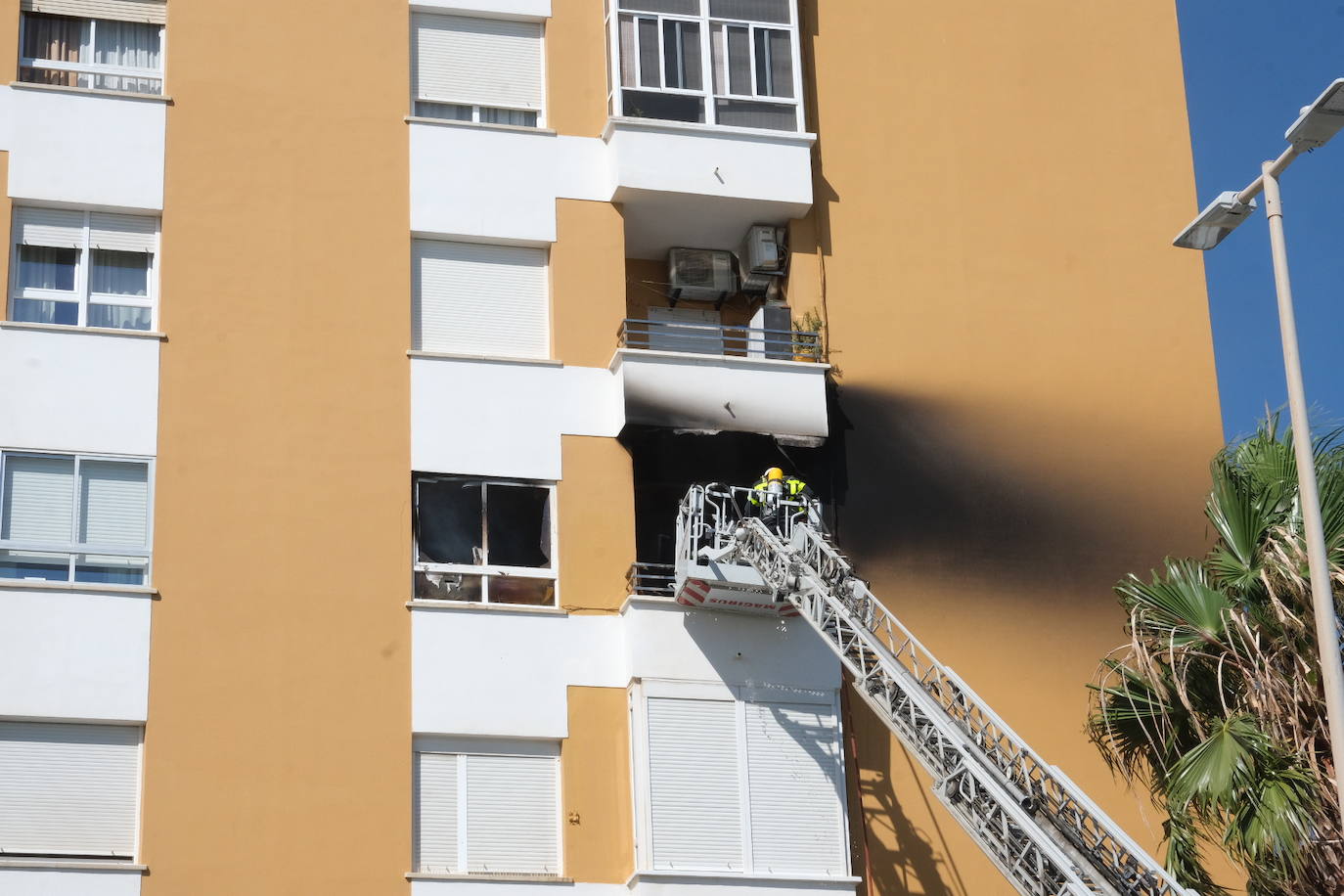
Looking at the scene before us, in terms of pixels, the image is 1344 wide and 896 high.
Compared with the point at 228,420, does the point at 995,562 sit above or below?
below

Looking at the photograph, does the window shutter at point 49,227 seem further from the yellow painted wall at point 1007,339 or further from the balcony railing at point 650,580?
the yellow painted wall at point 1007,339

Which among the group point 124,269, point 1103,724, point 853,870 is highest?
point 124,269

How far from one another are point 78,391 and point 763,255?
9.27m

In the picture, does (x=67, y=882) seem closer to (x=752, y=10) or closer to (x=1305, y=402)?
(x=1305, y=402)

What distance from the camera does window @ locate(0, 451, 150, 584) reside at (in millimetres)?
24109

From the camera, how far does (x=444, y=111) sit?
27641mm

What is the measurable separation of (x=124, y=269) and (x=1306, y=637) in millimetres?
15046

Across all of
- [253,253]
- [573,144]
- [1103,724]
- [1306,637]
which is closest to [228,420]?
[253,253]

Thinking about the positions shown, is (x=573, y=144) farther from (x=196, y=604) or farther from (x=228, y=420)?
(x=196, y=604)

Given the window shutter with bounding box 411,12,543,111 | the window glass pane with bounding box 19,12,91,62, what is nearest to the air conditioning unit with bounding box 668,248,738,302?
the window shutter with bounding box 411,12,543,111

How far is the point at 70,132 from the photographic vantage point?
2589cm

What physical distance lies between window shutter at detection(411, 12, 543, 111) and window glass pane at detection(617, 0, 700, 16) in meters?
1.44

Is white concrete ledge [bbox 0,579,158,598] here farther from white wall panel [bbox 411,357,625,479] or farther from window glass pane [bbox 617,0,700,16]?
window glass pane [bbox 617,0,700,16]

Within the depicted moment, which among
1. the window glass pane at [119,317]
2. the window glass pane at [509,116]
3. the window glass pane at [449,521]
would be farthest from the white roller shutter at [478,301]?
the window glass pane at [119,317]
